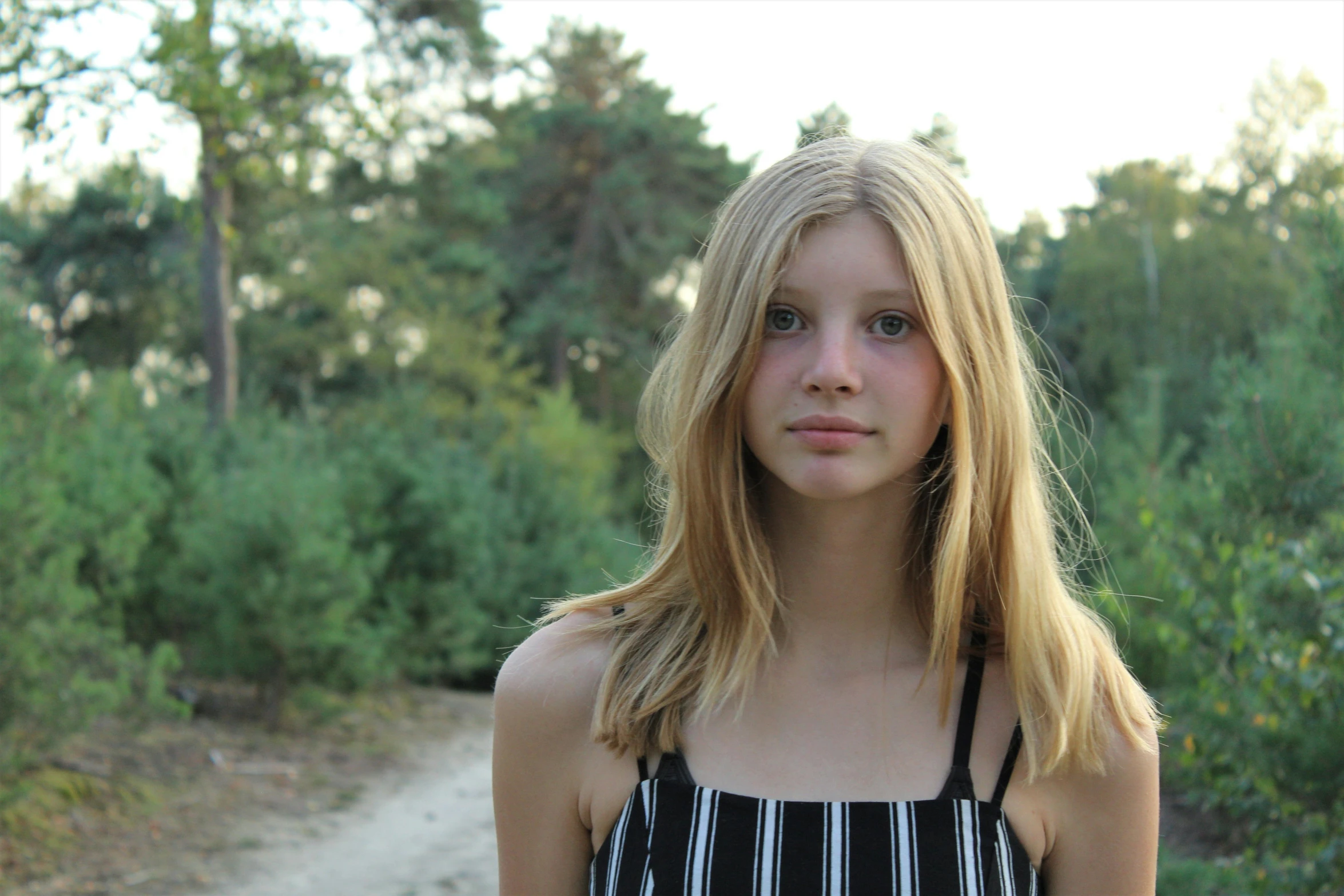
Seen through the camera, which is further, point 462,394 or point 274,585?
point 462,394

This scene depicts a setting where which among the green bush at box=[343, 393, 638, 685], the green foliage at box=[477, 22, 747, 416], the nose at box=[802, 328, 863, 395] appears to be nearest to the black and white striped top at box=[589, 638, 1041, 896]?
the nose at box=[802, 328, 863, 395]

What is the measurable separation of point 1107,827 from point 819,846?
0.39 metres

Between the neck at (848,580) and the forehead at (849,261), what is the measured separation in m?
0.29

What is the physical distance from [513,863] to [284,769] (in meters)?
6.63

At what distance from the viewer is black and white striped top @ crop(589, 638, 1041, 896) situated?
138cm

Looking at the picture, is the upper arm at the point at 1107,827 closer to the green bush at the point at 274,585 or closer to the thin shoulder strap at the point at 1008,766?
the thin shoulder strap at the point at 1008,766

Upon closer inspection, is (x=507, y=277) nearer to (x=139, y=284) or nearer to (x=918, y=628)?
(x=139, y=284)

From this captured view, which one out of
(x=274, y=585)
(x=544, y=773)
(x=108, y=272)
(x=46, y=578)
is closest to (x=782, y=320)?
(x=544, y=773)

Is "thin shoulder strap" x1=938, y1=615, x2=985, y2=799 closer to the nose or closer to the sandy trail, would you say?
the nose

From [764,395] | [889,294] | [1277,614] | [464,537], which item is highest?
[889,294]

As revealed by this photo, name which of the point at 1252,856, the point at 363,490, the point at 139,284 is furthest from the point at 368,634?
the point at 139,284

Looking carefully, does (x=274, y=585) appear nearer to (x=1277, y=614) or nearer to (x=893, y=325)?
(x=1277, y=614)

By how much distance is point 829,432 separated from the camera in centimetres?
143

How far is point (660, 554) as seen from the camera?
1.69 m
